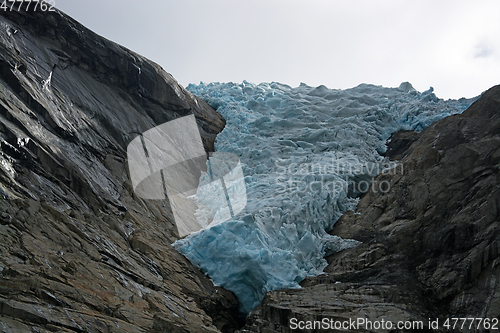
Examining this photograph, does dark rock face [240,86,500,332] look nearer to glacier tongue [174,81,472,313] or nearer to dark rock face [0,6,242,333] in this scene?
glacier tongue [174,81,472,313]

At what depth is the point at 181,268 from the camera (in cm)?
1089

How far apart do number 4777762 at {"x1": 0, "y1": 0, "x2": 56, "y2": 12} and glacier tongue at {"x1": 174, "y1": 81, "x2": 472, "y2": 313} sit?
8.31 m

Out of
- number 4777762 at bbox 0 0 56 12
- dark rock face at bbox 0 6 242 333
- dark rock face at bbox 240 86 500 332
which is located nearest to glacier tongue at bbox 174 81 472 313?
dark rock face at bbox 240 86 500 332

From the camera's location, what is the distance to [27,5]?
14.0m

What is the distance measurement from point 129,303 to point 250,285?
3936 millimetres

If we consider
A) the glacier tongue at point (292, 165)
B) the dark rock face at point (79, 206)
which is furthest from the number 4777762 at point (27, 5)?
the glacier tongue at point (292, 165)

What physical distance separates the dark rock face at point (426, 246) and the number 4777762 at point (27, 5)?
12.0 meters

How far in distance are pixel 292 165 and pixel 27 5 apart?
35.2ft

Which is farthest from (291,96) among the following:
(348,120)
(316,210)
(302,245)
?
(302,245)

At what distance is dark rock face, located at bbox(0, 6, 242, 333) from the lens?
7070 mm

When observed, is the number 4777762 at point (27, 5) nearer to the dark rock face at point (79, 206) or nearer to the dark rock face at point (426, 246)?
the dark rock face at point (79, 206)

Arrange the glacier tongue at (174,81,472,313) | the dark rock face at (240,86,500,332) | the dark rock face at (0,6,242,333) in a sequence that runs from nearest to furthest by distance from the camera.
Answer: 1. the dark rock face at (0,6,242,333)
2. the dark rock face at (240,86,500,332)
3. the glacier tongue at (174,81,472,313)

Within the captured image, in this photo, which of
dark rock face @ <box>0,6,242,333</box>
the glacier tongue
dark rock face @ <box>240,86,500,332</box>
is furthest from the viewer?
the glacier tongue

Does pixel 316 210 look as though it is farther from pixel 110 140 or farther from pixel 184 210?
pixel 110 140
